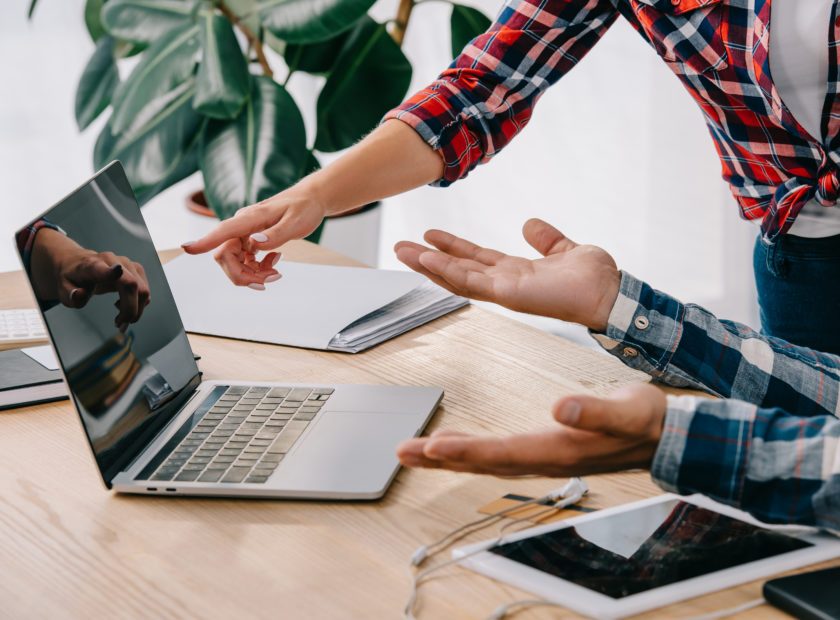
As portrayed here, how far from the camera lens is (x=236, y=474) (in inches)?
32.7

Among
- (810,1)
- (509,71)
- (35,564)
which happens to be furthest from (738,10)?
(35,564)

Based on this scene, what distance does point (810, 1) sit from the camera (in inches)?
41.9

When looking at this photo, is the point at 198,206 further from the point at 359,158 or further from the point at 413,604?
the point at 413,604

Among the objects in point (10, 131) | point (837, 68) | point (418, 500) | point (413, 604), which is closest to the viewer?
point (413, 604)

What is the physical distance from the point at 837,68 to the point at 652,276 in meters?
1.95

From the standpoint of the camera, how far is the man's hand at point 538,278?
0.89 m

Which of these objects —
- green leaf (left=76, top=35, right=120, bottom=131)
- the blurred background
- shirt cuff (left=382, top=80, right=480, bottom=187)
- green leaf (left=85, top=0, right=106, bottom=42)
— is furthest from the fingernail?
green leaf (left=85, top=0, right=106, bottom=42)

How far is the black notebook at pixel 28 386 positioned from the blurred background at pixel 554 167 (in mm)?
1455

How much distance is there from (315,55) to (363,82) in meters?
0.18


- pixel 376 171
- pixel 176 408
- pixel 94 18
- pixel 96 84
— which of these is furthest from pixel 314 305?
pixel 94 18

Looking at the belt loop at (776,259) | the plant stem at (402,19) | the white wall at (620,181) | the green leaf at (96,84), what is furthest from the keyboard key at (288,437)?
the white wall at (620,181)

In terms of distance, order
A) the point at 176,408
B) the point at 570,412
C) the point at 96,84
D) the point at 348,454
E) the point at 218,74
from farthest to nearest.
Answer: the point at 96,84 → the point at 218,74 → the point at 176,408 → the point at 348,454 → the point at 570,412

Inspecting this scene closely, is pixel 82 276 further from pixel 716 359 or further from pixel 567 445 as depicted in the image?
pixel 716 359

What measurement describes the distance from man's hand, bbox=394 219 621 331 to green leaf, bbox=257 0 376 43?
121cm
